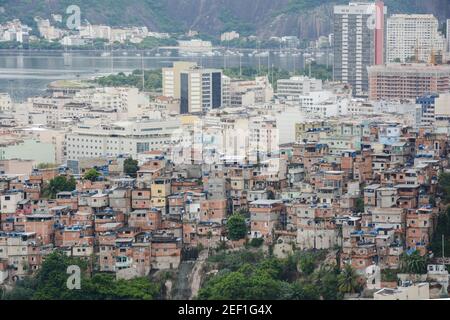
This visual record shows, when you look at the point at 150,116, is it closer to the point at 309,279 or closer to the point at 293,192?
the point at 293,192

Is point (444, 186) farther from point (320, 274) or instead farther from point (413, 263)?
point (320, 274)

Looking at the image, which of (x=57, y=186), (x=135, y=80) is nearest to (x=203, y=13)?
(x=135, y=80)

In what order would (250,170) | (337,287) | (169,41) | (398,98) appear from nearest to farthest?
1. (337,287)
2. (250,170)
3. (398,98)
4. (169,41)

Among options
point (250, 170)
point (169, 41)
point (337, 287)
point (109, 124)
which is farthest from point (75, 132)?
point (169, 41)

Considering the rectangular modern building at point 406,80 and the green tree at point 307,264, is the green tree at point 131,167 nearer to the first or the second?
the green tree at point 307,264

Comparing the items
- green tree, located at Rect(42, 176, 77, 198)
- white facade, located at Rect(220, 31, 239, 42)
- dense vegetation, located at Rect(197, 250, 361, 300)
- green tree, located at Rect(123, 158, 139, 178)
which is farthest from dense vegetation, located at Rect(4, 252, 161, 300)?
white facade, located at Rect(220, 31, 239, 42)

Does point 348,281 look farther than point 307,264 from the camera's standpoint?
No

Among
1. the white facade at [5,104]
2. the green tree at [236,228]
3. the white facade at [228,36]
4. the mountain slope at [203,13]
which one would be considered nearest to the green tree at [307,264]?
the green tree at [236,228]
